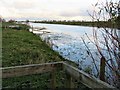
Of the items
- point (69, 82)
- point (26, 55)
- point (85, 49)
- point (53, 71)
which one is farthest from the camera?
point (26, 55)

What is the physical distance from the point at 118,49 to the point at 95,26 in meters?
0.57

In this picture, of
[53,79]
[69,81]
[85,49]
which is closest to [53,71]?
[53,79]

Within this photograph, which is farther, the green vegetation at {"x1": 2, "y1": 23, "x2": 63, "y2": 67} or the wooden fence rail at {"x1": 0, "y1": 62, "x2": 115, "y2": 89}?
the green vegetation at {"x1": 2, "y1": 23, "x2": 63, "y2": 67}

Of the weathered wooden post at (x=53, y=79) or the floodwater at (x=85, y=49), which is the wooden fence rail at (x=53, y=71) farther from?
the floodwater at (x=85, y=49)

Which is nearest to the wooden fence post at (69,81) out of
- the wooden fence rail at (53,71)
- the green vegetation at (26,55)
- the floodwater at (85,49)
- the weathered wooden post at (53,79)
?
the wooden fence rail at (53,71)

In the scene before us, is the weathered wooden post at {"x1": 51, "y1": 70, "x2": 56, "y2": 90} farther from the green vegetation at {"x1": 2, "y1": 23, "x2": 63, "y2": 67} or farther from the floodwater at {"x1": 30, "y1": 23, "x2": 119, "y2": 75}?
the green vegetation at {"x1": 2, "y1": 23, "x2": 63, "y2": 67}

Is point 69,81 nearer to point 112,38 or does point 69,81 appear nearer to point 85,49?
point 112,38

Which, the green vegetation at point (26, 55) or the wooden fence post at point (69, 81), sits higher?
the wooden fence post at point (69, 81)

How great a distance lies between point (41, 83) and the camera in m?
6.38

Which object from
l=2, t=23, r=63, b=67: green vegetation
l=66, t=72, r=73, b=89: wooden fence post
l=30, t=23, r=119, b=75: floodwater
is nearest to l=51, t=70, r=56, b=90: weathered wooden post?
l=66, t=72, r=73, b=89: wooden fence post

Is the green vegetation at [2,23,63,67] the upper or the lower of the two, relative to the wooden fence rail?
lower

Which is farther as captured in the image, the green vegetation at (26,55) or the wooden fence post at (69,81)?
the green vegetation at (26,55)

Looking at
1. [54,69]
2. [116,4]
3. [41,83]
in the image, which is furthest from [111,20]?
[41,83]

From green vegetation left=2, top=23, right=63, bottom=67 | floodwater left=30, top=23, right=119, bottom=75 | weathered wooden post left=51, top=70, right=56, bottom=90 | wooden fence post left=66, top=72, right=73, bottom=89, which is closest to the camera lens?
wooden fence post left=66, top=72, right=73, bottom=89
